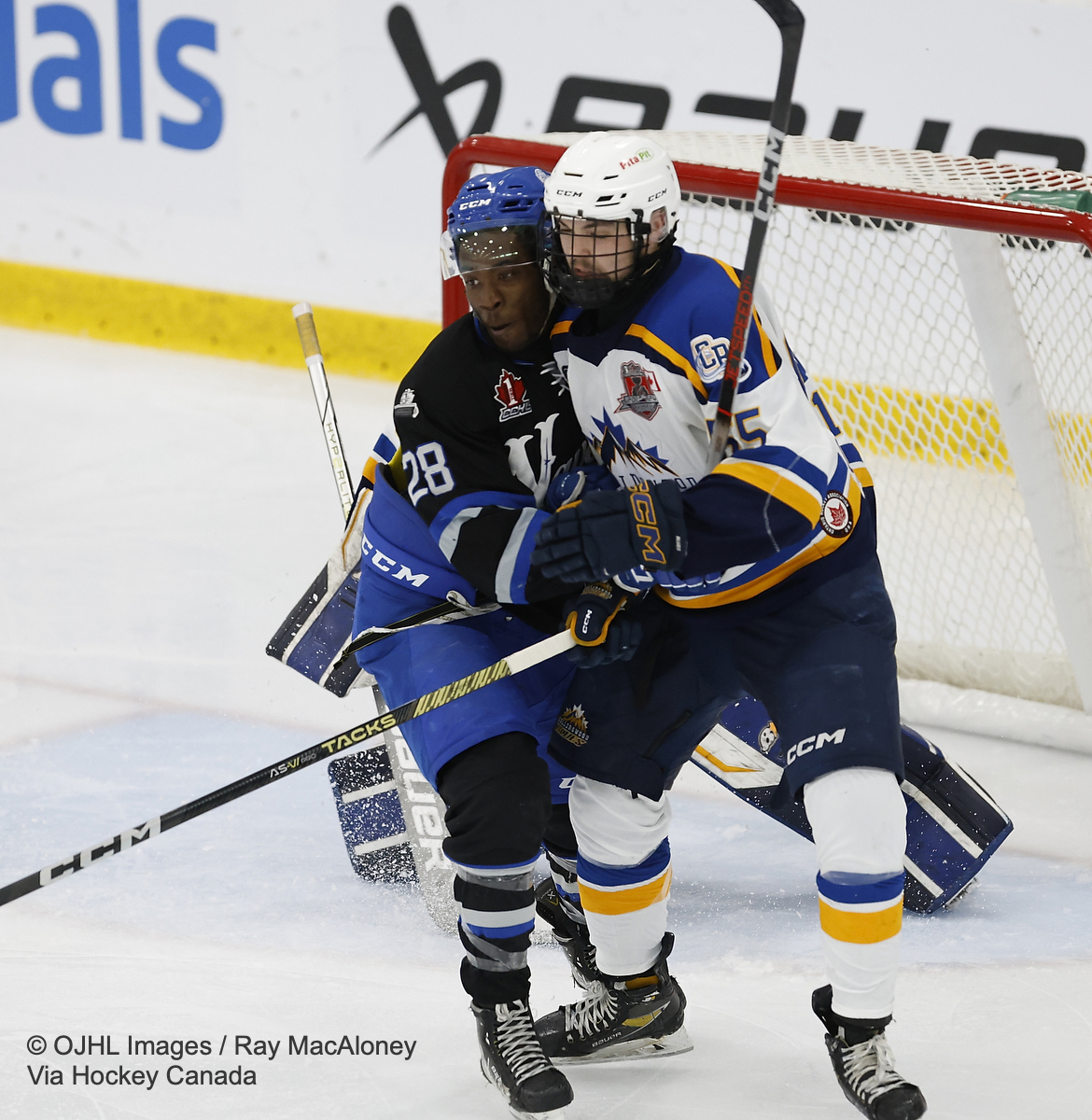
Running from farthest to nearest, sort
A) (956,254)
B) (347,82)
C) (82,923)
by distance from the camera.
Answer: (347,82), (956,254), (82,923)

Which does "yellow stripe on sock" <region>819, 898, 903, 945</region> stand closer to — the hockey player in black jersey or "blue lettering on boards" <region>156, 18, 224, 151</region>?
the hockey player in black jersey

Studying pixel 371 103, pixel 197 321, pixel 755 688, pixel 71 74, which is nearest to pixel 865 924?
pixel 755 688

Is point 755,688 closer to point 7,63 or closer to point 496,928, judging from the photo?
point 496,928

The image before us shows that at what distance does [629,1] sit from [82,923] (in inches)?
130

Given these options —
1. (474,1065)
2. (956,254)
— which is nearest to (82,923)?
(474,1065)

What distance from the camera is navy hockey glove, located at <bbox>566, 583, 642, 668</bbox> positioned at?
6.39 ft

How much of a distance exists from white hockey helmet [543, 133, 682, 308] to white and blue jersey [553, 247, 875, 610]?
51 millimetres

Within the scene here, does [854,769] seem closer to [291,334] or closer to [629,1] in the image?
[629,1]

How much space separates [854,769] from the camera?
6.10ft

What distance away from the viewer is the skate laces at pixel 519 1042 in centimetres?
197

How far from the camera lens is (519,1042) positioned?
1.99 meters

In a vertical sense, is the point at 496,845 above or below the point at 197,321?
above

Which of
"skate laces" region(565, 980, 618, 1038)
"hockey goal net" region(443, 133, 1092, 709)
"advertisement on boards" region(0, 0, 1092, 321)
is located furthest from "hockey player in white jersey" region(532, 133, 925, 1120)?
"advertisement on boards" region(0, 0, 1092, 321)

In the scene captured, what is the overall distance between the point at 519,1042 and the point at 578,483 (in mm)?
698
